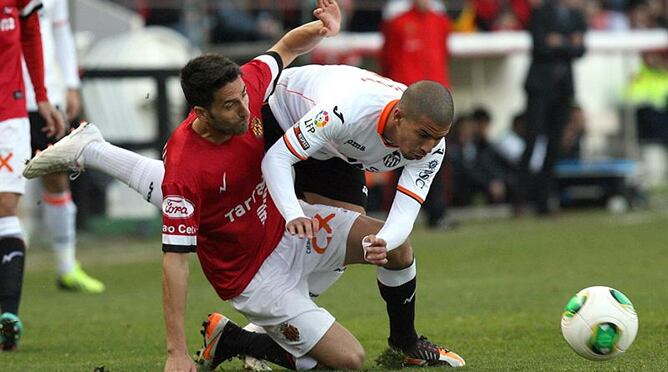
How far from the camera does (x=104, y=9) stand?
53.1ft

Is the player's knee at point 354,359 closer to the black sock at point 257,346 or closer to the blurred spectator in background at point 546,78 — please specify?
the black sock at point 257,346

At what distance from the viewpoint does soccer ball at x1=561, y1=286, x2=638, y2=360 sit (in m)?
5.62

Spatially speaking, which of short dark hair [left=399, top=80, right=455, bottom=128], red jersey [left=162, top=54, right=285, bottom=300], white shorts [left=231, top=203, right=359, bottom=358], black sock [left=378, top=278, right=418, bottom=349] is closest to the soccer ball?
black sock [left=378, top=278, right=418, bottom=349]

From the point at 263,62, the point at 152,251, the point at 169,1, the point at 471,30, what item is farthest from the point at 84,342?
the point at 471,30

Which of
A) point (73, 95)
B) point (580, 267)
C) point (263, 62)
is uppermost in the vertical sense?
point (263, 62)

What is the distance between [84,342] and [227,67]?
2.25 metres

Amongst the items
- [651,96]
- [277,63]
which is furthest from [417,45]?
[277,63]

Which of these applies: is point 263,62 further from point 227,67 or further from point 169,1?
point 169,1

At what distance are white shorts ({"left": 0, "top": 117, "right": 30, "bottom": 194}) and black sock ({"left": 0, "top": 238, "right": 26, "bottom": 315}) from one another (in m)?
0.30

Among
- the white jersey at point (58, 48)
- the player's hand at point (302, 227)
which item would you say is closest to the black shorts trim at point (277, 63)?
the player's hand at point (302, 227)

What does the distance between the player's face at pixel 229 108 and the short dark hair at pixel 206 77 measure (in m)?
0.02

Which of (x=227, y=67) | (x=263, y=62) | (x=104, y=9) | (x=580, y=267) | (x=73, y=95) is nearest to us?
(x=227, y=67)

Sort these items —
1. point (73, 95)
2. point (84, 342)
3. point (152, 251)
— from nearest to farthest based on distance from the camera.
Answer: point (84, 342)
point (73, 95)
point (152, 251)

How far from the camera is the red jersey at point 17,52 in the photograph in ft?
23.4
